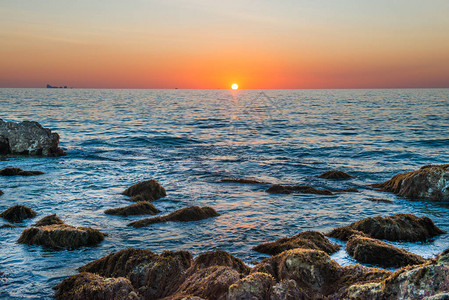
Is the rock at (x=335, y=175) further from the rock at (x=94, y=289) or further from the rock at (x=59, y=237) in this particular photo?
the rock at (x=94, y=289)

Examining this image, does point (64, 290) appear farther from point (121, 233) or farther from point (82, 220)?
point (82, 220)

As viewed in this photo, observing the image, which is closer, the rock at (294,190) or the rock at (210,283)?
the rock at (210,283)

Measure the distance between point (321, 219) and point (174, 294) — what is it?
655cm

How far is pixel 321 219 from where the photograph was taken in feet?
37.4

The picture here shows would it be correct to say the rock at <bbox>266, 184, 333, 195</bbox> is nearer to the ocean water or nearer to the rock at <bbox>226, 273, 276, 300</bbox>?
the ocean water

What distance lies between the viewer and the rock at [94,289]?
601cm

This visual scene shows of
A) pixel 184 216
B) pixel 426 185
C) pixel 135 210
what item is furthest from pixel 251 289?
pixel 426 185

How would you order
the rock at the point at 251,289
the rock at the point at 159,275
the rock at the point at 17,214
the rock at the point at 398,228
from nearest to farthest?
the rock at the point at 251,289 < the rock at the point at 159,275 < the rock at the point at 398,228 < the rock at the point at 17,214

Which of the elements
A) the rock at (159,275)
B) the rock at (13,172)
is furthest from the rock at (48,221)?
the rock at (13,172)

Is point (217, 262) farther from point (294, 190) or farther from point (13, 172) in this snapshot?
point (13, 172)

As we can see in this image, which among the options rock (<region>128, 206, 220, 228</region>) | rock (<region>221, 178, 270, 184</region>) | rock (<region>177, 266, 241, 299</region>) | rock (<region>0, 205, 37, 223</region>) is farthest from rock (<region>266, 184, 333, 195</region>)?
rock (<region>0, 205, 37, 223</region>)

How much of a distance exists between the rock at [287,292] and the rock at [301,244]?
260 centimetres

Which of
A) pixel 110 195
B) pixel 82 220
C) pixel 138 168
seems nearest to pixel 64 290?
pixel 82 220

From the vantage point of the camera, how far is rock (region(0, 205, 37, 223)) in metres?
10.8
